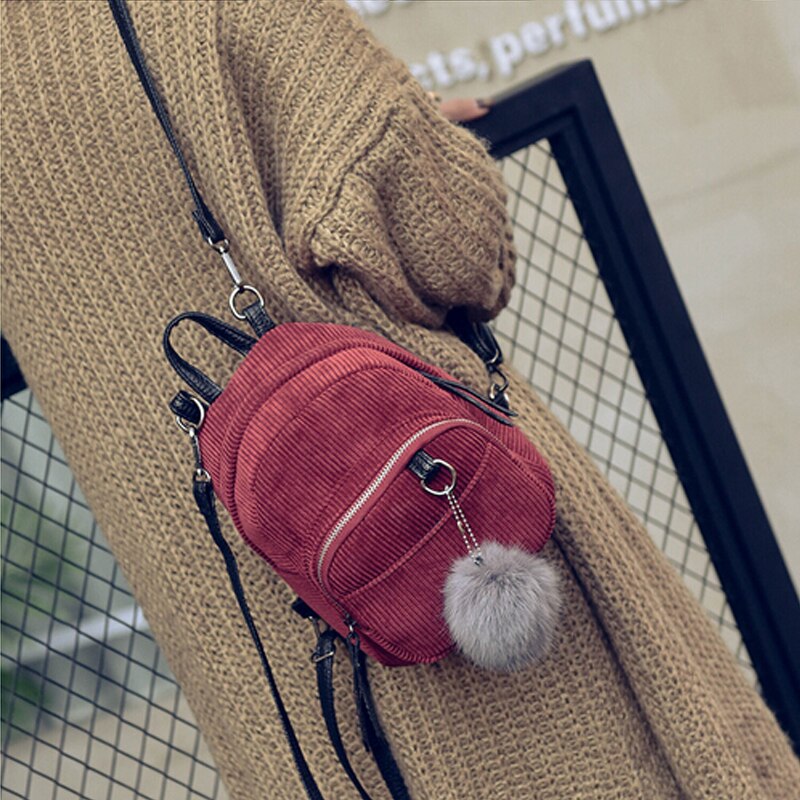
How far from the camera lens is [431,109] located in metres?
0.66

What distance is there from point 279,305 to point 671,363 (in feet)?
1.22

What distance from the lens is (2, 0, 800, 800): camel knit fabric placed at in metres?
0.64

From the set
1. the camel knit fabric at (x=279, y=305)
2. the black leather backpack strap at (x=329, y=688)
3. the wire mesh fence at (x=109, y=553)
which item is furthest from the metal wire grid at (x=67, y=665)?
the black leather backpack strap at (x=329, y=688)

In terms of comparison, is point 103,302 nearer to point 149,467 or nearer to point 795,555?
point 149,467

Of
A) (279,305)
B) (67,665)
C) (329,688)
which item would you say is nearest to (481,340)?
(279,305)

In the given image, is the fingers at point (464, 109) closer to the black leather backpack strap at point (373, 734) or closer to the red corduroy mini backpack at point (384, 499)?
the red corduroy mini backpack at point (384, 499)

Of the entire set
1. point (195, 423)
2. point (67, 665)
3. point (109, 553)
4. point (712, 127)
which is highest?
point (195, 423)

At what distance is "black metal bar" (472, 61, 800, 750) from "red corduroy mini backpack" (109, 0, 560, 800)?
33 centimetres

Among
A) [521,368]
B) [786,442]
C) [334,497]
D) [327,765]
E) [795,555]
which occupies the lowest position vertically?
[795,555]

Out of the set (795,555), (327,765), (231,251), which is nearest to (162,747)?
(795,555)

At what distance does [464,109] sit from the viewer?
0.78 metres

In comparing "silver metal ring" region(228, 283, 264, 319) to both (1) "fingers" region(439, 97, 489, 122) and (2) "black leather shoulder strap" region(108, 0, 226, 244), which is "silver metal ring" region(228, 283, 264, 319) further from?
(1) "fingers" region(439, 97, 489, 122)

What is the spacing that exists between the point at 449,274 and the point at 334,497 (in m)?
0.18

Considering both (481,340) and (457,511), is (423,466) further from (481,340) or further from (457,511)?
(481,340)
